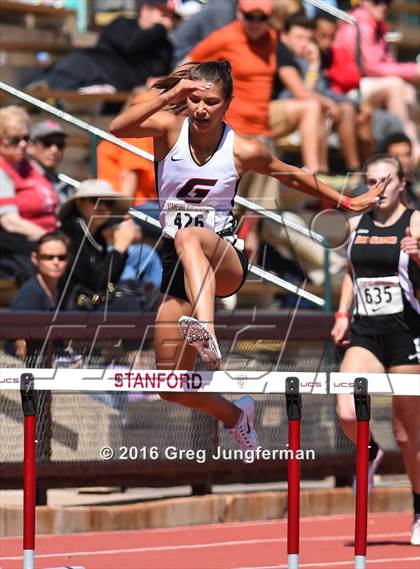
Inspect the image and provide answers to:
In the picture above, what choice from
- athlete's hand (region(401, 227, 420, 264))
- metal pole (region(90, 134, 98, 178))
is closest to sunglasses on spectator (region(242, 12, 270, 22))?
metal pole (region(90, 134, 98, 178))

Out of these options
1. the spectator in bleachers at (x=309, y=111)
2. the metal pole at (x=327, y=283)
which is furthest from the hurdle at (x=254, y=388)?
the spectator in bleachers at (x=309, y=111)

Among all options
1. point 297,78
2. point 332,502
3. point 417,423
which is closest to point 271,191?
point 297,78

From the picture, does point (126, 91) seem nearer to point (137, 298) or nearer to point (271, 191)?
point (271, 191)

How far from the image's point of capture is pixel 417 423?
364 inches

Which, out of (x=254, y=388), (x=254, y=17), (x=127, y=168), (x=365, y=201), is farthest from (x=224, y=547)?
(x=254, y=17)

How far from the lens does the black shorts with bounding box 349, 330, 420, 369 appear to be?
9.16m

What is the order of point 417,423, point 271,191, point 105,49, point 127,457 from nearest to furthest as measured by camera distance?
point 417,423 < point 127,457 < point 271,191 < point 105,49

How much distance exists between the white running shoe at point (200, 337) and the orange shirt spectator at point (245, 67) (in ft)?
18.2

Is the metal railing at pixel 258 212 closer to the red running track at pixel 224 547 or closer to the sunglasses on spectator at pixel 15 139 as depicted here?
the sunglasses on spectator at pixel 15 139

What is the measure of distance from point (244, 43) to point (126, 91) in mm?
1850

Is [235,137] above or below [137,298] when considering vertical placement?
above

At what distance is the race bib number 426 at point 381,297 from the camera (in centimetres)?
918

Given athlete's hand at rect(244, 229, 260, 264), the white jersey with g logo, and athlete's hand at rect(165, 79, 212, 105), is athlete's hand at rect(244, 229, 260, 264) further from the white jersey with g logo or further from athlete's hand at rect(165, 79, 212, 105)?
athlete's hand at rect(165, 79, 212, 105)

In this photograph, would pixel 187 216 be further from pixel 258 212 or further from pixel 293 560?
pixel 258 212
